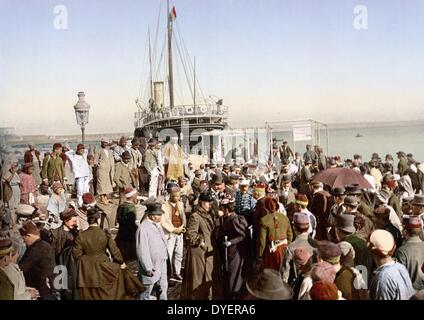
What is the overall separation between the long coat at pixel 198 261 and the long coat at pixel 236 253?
18 cm

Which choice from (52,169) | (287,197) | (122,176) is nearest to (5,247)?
(287,197)

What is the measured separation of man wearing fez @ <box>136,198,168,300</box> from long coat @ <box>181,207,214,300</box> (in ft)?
1.03

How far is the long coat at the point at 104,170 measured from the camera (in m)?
9.05

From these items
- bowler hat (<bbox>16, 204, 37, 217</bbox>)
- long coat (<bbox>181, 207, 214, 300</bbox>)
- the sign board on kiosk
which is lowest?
long coat (<bbox>181, 207, 214, 300</bbox>)

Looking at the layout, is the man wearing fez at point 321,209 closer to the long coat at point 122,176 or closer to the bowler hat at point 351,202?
the bowler hat at point 351,202

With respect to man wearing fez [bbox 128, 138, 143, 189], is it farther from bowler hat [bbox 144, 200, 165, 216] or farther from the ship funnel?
the ship funnel

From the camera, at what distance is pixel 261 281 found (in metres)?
3.92

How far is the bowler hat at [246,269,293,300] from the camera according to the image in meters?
3.84

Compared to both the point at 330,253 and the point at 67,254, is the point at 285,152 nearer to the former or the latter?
the point at 67,254

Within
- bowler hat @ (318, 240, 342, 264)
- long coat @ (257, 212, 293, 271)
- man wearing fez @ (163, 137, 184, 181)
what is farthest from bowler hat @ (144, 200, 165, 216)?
man wearing fez @ (163, 137, 184, 181)

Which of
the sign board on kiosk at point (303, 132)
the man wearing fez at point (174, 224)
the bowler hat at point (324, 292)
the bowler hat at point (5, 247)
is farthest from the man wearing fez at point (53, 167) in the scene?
the bowler hat at point (324, 292)

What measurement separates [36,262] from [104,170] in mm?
4659
